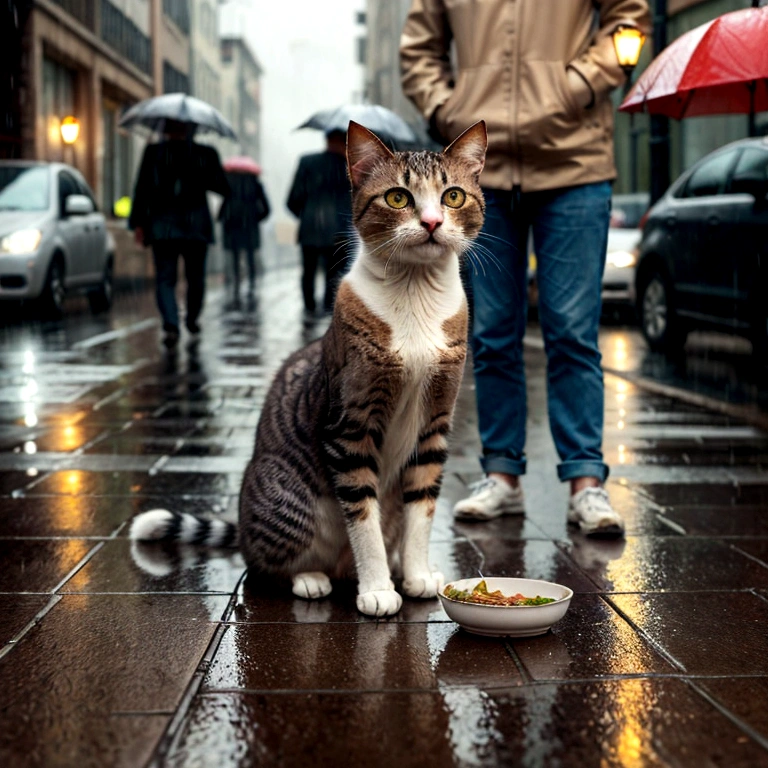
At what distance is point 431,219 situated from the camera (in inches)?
123

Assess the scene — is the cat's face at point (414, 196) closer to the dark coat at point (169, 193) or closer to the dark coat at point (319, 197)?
the dark coat at point (169, 193)

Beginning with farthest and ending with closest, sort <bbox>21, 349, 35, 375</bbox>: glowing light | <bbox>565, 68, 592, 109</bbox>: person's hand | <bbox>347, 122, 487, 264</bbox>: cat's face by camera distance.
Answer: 1. <bbox>21, 349, 35, 375</bbox>: glowing light
2. <bbox>565, 68, 592, 109</bbox>: person's hand
3. <bbox>347, 122, 487, 264</bbox>: cat's face

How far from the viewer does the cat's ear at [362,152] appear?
318 cm

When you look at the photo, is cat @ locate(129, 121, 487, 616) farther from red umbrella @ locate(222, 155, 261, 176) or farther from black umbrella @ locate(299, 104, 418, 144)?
red umbrella @ locate(222, 155, 261, 176)

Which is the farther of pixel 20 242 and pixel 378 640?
pixel 20 242

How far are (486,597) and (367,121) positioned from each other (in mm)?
9302

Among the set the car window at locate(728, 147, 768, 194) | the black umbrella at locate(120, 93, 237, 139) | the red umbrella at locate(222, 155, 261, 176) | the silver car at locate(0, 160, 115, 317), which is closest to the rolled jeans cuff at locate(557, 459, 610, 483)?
the car window at locate(728, 147, 768, 194)

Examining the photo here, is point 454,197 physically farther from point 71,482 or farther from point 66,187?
point 66,187

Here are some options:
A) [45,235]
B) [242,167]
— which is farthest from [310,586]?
[242,167]

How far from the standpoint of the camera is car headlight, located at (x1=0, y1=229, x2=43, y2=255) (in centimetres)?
1321

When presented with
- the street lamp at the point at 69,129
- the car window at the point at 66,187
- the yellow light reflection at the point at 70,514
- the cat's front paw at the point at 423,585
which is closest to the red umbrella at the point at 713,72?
the cat's front paw at the point at 423,585

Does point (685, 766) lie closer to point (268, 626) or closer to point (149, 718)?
point (149, 718)

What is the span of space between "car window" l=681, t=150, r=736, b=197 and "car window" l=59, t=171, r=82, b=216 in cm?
783

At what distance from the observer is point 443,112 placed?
462 cm
